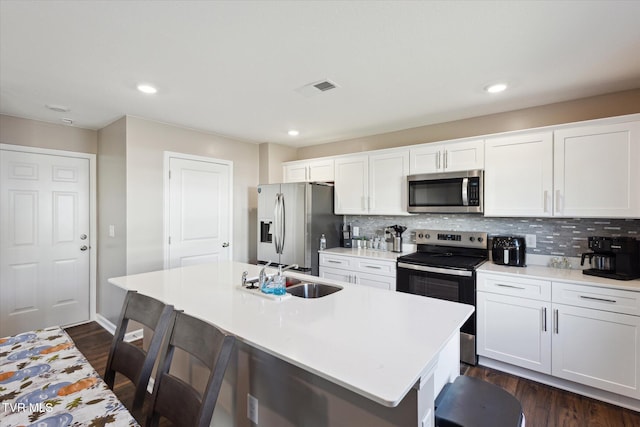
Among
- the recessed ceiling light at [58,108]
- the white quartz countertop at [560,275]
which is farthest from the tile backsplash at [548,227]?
A: the recessed ceiling light at [58,108]

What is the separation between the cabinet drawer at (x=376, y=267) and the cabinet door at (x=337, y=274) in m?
0.14

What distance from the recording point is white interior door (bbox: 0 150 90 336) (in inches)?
126

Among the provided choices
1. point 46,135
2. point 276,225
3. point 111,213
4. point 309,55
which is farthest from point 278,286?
point 46,135

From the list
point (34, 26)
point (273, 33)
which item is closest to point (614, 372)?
point (273, 33)

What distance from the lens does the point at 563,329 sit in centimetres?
232

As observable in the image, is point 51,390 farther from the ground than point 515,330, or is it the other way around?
point 51,390

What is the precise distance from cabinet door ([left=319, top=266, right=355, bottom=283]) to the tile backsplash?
0.99 m

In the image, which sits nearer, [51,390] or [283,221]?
[51,390]

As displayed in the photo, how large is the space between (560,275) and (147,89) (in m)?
3.65

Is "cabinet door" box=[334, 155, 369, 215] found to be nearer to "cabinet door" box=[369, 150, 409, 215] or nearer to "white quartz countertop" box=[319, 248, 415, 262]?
"cabinet door" box=[369, 150, 409, 215]

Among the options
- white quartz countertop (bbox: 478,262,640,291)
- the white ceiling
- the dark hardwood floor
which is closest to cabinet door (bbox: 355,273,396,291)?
white quartz countertop (bbox: 478,262,640,291)

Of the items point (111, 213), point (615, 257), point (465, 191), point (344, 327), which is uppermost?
point (465, 191)

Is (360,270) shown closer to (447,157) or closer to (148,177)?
(447,157)

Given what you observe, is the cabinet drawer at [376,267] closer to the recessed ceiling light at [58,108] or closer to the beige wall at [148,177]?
the beige wall at [148,177]
